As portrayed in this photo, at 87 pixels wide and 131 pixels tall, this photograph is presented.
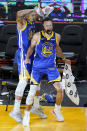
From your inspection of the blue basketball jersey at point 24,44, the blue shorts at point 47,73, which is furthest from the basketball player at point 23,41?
the blue shorts at point 47,73

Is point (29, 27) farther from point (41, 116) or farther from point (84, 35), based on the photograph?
point (84, 35)

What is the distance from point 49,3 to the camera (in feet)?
34.7

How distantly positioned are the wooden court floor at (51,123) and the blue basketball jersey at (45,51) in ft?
2.90

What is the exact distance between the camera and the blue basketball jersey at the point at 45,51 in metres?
5.57

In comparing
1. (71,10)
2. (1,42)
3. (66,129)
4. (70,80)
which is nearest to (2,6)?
(1,42)

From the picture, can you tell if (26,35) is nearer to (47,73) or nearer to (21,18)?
(21,18)

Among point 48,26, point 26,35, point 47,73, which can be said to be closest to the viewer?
point 48,26

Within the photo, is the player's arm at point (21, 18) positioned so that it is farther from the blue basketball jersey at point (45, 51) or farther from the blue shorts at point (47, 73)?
the blue shorts at point (47, 73)

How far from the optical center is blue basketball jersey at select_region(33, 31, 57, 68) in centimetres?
557

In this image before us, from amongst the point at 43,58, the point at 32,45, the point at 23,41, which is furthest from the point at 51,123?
the point at 23,41

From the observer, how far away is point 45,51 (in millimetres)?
5570

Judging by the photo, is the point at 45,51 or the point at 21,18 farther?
the point at 21,18

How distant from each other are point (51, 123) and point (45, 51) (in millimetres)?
1105

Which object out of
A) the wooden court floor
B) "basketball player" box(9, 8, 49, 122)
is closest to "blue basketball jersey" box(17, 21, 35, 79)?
"basketball player" box(9, 8, 49, 122)
